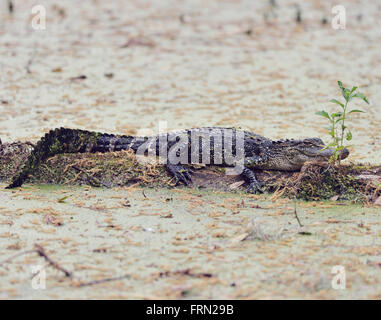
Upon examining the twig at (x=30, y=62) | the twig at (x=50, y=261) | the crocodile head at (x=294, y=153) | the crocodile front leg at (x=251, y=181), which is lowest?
the twig at (x=50, y=261)

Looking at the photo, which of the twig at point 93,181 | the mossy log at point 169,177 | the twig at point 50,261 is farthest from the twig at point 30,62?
Answer: the twig at point 50,261

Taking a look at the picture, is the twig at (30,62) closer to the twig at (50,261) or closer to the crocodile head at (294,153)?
the crocodile head at (294,153)

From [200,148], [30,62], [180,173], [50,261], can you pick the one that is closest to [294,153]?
[200,148]

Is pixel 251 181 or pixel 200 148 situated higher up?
pixel 200 148

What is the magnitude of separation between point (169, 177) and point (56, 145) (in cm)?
89

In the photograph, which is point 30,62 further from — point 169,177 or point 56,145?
point 169,177

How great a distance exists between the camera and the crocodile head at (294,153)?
13.6 ft

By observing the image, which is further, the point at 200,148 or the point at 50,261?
the point at 200,148

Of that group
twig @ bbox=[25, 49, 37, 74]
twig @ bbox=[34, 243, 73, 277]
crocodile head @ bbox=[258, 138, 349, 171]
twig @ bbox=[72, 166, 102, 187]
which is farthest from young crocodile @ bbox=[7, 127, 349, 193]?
twig @ bbox=[25, 49, 37, 74]

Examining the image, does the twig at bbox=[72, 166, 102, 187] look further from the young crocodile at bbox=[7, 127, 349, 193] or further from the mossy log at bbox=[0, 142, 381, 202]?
the young crocodile at bbox=[7, 127, 349, 193]

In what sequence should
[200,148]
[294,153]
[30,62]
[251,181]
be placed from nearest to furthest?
[251,181] < [294,153] < [200,148] < [30,62]

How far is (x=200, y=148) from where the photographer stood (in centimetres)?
440

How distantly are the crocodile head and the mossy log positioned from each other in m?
0.07

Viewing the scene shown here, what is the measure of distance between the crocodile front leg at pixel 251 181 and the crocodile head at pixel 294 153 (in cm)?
21
